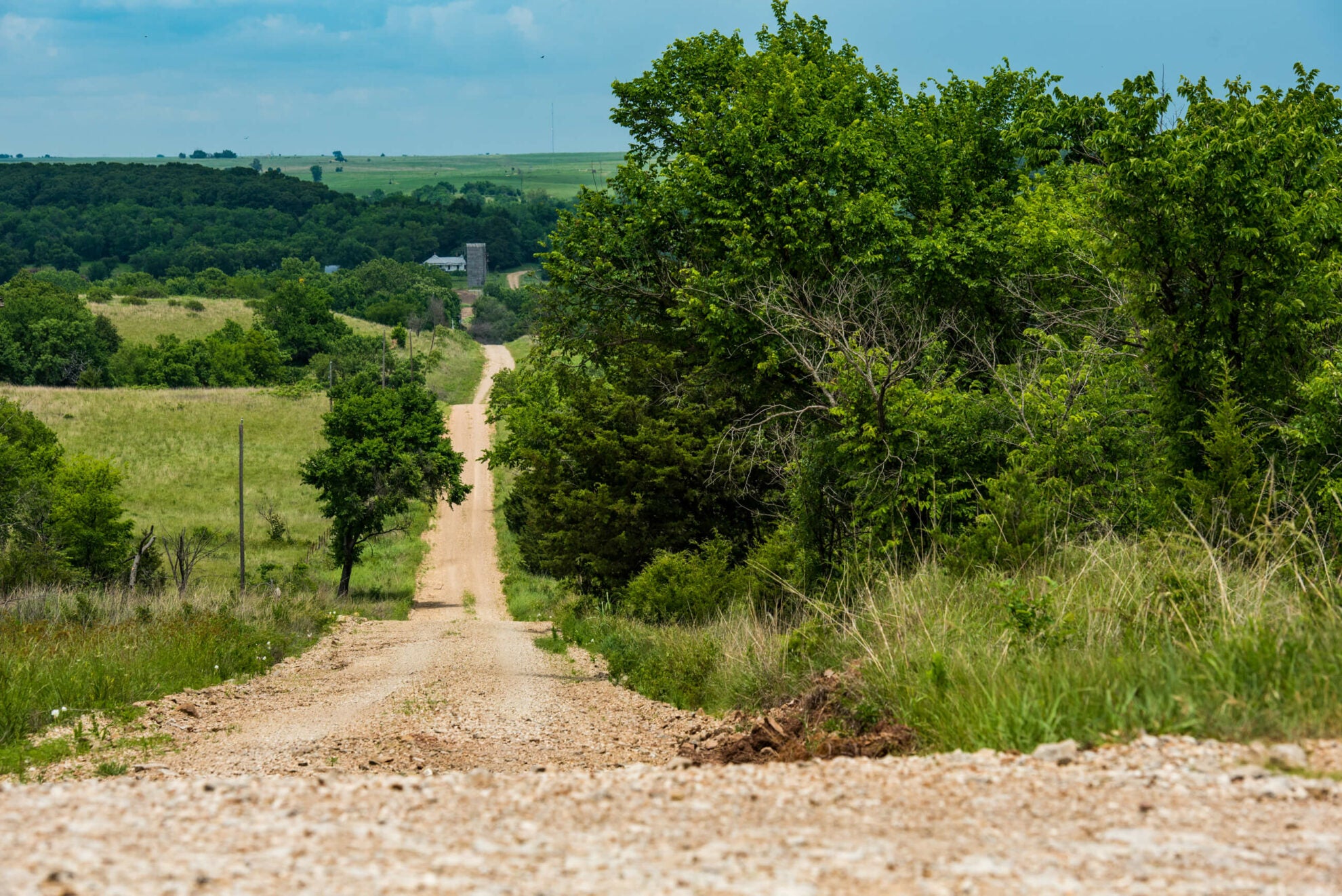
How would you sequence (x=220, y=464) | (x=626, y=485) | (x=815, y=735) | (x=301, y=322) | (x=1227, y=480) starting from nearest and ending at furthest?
(x=815, y=735)
(x=1227, y=480)
(x=626, y=485)
(x=220, y=464)
(x=301, y=322)

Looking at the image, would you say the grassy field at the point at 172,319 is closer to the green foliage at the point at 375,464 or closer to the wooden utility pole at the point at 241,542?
the wooden utility pole at the point at 241,542

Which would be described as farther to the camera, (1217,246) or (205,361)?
(205,361)

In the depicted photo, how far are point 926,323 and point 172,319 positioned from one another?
10526cm

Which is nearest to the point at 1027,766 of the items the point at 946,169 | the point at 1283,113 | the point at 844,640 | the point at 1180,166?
the point at 844,640

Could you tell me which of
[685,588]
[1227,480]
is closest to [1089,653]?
[1227,480]

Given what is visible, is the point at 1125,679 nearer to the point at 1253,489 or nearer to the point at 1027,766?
the point at 1027,766

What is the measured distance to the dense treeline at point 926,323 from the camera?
13.6 meters

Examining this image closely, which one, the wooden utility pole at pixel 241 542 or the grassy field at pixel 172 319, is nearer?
the wooden utility pole at pixel 241 542

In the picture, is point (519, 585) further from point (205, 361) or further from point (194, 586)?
point (205, 361)

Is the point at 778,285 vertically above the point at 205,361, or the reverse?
the point at 778,285

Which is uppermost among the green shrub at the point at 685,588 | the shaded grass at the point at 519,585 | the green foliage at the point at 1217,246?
the green foliage at the point at 1217,246

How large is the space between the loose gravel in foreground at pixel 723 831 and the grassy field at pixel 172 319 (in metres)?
110

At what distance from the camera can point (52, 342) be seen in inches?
3787

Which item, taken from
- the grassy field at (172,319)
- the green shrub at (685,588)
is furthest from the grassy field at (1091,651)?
the grassy field at (172,319)
